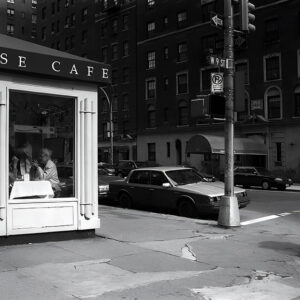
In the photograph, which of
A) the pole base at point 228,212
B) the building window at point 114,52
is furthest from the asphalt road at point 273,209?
the building window at point 114,52

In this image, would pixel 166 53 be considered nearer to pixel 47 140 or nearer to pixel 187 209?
pixel 187 209

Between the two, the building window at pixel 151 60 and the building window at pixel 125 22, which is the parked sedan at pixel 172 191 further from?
the building window at pixel 125 22

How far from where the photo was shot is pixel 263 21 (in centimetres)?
4031

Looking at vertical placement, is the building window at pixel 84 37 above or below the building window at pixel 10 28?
below

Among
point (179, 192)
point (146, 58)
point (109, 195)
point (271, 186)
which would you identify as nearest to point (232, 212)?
point (179, 192)

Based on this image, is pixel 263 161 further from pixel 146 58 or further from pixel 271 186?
pixel 146 58

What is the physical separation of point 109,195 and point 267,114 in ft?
85.8

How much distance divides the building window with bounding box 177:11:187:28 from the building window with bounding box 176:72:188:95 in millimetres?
5149

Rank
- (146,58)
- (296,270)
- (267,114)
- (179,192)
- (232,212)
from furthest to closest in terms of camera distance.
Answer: (146,58) → (267,114) → (179,192) → (232,212) → (296,270)

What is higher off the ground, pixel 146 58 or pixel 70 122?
pixel 146 58

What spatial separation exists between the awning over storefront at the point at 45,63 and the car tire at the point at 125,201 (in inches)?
278

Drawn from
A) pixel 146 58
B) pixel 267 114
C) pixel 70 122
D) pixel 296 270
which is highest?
pixel 146 58

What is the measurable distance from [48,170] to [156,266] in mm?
3260

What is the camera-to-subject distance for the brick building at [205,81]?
1513 inches
